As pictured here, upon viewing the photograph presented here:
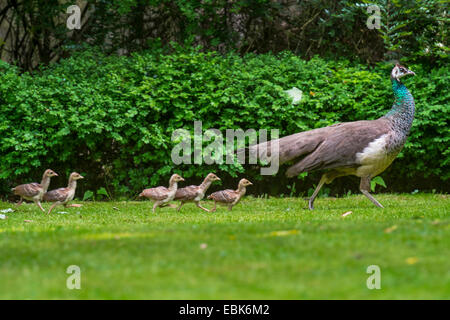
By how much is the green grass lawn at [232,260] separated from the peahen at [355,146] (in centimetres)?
183

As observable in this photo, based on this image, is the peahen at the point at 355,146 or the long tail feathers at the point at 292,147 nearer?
the peahen at the point at 355,146

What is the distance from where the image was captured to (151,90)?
1181 centimetres

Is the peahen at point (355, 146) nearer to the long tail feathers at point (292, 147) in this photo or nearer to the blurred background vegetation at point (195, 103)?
the long tail feathers at point (292, 147)

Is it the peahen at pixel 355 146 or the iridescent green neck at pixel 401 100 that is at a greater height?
the iridescent green neck at pixel 401 100

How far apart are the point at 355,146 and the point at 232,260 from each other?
5006 millimetres

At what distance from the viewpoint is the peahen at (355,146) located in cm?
948

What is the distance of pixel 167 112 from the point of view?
39.5ft

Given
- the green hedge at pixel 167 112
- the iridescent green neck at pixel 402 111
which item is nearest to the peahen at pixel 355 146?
the iridescent green neck at pixel 402 111

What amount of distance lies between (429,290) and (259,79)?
8.46 m

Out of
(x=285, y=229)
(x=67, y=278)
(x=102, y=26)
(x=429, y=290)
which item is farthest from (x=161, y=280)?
(x=102, y=26)

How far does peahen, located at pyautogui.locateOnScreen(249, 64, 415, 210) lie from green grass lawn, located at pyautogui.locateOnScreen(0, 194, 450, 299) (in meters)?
1.83

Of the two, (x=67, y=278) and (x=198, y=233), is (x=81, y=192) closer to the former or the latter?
(x=198, y=233)

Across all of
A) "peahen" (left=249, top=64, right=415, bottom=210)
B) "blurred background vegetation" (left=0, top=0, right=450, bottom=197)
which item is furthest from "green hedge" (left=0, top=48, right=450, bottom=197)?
"peahen" (left=249, top=64, right=415, bottom=210)

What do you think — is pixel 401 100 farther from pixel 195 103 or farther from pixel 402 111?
pixel 195 103
